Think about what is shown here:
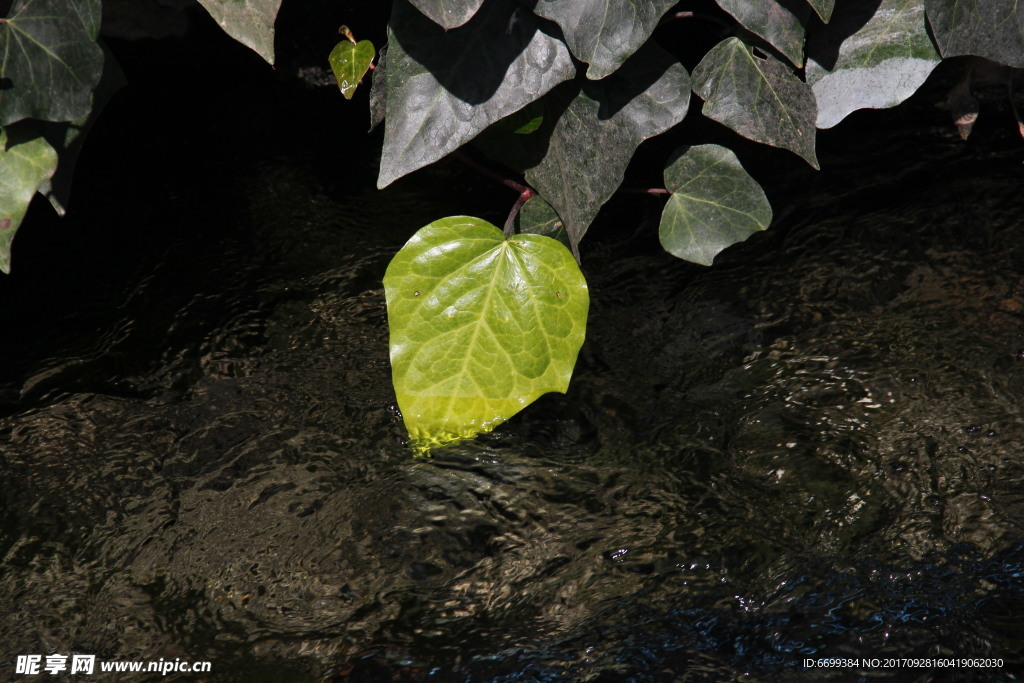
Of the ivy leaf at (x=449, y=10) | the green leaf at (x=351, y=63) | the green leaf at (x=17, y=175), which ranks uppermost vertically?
the ivy leaf at (x=449, y=10)

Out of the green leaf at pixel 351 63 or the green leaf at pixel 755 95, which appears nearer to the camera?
the green leaf at pixel 755 95

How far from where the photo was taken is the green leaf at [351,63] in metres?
1.33

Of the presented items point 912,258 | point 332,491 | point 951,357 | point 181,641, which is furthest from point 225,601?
point 912,258

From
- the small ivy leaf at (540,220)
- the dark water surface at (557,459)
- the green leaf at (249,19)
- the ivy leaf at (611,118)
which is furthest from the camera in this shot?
the small ivy leaf at (540,220)

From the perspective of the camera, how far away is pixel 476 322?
112 centimetres

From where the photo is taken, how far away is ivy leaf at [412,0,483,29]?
0.99 metres

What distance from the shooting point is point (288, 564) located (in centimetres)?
104

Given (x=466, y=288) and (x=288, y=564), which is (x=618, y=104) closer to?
(x=466, y=288)

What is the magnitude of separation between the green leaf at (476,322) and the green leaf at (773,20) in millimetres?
409

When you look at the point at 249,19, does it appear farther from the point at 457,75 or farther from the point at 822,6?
the point at 822,6

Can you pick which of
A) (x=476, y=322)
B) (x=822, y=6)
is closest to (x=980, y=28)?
(x=822, y=6)

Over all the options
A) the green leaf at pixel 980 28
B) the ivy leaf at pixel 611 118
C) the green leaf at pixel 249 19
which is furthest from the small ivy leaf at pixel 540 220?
the green leaf at pixel 980 28

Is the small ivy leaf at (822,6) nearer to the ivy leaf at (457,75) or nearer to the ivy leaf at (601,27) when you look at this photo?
the ivy leaf at (601,27)

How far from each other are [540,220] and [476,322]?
0.23m
